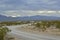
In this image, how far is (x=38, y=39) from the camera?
2466 cm

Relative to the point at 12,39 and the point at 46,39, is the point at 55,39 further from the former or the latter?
the point at 12,39

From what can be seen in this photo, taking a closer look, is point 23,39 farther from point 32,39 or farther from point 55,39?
point 55,39

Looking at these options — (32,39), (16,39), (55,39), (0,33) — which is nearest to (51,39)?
(55,39)

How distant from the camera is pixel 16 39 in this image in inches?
1010

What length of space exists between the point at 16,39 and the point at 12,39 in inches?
19.7

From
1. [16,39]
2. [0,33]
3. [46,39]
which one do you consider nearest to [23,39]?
[16,39]

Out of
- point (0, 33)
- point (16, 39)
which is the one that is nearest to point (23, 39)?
point (16, 39)

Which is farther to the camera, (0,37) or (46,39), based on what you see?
(46,39)

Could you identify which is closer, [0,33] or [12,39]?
[0,33]

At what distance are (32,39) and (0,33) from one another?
4.88 m

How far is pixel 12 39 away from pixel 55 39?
504 centimetres

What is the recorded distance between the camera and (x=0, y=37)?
67.7 feet

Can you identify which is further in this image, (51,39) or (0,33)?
(51,39)

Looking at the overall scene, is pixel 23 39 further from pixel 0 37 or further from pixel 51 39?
pixel 0 37
